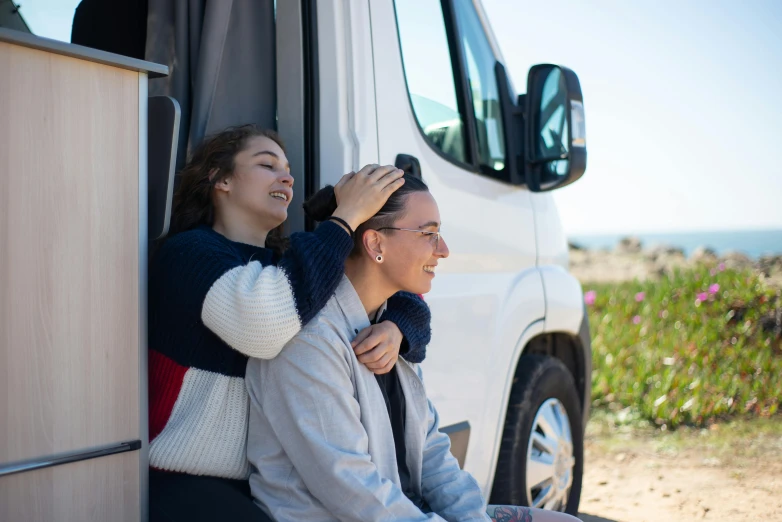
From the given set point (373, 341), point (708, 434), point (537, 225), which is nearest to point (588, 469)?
point (708, 434)

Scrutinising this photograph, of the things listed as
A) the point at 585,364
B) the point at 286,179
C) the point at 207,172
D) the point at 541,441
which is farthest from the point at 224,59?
the point at 585,364

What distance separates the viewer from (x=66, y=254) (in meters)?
1.57

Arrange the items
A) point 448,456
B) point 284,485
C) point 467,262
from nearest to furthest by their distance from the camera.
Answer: point 284,485
point 448,456
point 467,262

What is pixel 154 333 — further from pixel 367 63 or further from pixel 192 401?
pixel 367 63

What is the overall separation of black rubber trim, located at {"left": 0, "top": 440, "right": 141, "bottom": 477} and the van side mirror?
6.61 ft

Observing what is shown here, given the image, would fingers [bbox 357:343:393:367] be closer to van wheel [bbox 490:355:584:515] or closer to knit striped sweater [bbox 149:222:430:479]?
knit striped sweater [bbox 149:222:430:479]

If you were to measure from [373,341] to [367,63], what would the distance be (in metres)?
1.06

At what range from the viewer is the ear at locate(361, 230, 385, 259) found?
6.64 feet

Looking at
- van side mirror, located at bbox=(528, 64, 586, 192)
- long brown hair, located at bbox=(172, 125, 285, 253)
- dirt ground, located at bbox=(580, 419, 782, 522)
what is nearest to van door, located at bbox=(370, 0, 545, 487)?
van side mirror, located at bbox=(528, 64, 586, 192)

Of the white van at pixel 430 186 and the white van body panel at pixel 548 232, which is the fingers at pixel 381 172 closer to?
the white van at pixel 430 186

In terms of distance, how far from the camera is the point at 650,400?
6410 millimetres

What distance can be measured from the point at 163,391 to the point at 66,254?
0.50m

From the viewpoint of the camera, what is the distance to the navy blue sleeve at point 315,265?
180 cm

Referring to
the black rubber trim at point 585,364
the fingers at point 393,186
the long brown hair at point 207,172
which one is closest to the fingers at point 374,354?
the fingers at point 393,186
